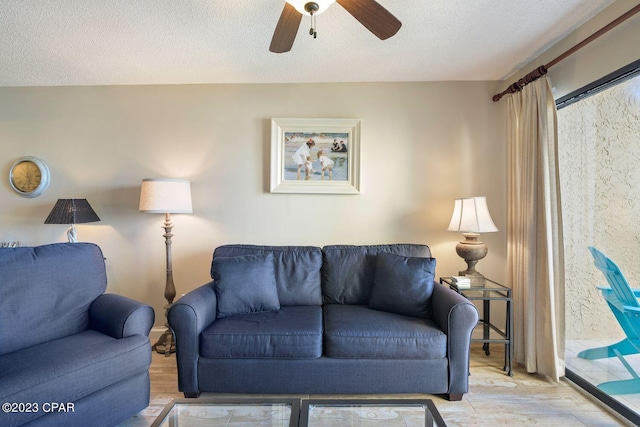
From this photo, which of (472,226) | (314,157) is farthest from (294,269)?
(472,226)

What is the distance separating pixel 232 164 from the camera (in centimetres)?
273

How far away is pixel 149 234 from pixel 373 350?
91.9 inches

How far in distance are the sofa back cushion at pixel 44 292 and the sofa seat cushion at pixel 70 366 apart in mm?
96

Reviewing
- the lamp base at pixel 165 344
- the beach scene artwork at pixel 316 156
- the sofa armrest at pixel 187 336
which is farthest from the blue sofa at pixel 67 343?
the beach scene artwork at pixel 316 156

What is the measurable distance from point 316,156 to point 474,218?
4.81 ft

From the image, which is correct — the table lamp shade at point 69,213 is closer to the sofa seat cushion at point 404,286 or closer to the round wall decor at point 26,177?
the round wall decor at point 26,177

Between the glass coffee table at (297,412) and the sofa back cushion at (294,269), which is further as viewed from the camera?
the sofa back cushion at (294,269)

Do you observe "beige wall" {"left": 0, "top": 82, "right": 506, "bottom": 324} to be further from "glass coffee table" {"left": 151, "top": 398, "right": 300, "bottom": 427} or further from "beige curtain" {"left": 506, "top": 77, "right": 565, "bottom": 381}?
"glass coffee table" {"left": 151, "top": 398, "right": 300, "bottom": 427}

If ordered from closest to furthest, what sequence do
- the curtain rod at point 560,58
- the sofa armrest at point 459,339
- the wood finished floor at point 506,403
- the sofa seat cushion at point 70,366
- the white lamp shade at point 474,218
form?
the sofa seat cushion at point 70,366 → the curtain rod at point 560,58 → the wood finished floor at point 506,403 → the sofa armrest at point 459,339 → the white lamp shade at point 474,218

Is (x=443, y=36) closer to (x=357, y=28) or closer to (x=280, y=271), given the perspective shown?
(x=357, y=28)

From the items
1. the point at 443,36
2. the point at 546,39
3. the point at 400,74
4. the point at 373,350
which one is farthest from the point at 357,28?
the point at 373,350

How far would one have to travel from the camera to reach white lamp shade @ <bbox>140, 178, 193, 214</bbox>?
2.28 meters

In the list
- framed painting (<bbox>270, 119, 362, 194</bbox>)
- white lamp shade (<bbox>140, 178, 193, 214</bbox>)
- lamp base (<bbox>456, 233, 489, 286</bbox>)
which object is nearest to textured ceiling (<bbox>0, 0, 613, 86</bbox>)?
framed painting (<bbox>270, 119, 362, 194</bbox>)

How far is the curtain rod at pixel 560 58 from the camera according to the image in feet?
5.07
